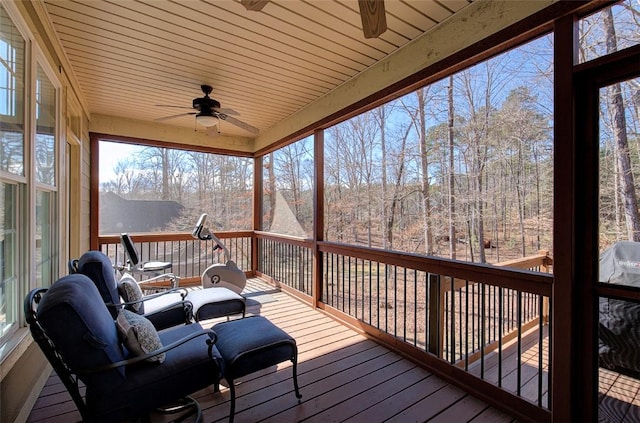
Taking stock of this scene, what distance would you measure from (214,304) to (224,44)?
2.48 m

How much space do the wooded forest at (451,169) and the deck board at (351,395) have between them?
1080 millimetres

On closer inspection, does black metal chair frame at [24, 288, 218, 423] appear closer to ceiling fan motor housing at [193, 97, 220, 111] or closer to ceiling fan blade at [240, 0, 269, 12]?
ceiling fan blade at [240, 0, 269, 12]

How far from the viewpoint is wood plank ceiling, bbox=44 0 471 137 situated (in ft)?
7.14

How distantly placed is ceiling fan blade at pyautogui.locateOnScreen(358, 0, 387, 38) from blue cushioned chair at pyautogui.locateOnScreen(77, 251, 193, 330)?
7.83ft

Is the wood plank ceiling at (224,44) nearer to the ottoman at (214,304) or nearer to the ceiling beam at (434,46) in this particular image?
the ceiling beam at (434,46)

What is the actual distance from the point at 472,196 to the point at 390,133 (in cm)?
146

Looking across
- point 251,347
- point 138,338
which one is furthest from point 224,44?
point 251,347

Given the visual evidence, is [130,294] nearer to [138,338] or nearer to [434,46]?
[138,338]

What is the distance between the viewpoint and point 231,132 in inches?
216

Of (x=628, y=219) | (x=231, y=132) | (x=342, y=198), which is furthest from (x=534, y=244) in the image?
(x=231, y=132)

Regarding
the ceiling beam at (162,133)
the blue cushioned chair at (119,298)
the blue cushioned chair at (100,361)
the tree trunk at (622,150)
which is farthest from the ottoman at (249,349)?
the ceiling beam at (162,133)

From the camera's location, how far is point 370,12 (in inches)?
52.2

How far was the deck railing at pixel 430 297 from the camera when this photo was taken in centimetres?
214

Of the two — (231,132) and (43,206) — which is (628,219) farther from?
(231,132)
